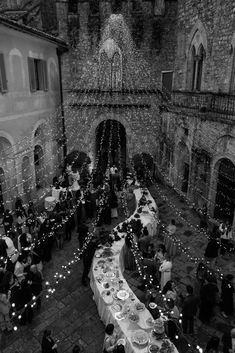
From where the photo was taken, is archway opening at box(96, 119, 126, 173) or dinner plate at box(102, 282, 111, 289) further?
archway opening at box(96, 119, 126, 173)

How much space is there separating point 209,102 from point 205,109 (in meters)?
0.34

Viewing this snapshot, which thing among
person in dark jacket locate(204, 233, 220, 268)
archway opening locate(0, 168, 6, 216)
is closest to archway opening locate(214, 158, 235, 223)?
person in dark jacket locate(204, 233, 220, 268)

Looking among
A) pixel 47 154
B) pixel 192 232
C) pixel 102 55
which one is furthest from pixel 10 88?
pixel 192 232

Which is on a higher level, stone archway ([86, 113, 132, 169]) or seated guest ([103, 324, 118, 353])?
stone archway ([86, 113, 132, 169])

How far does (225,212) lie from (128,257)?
569cm

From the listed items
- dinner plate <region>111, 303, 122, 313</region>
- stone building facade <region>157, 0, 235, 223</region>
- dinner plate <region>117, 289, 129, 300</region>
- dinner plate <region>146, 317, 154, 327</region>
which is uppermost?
stone building facade <region>157, 0, 235, 223</region>

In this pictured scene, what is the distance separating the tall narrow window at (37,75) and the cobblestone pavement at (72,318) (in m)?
9.20

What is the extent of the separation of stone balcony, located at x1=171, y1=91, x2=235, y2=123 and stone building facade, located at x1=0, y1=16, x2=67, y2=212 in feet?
25.5

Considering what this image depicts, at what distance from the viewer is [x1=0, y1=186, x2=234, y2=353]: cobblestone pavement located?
7.62 metres

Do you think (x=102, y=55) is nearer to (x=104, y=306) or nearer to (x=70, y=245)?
(x=70, y=245)

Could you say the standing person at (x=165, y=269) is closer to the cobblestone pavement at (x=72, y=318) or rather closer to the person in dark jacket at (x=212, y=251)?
the cobblestone pavement at (x=72, y=318)

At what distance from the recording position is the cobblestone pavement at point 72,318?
300 inches

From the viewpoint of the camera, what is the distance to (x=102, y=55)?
742 inches

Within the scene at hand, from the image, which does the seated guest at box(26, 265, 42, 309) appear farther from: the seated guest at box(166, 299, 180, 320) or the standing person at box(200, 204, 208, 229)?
the standing person at box(200, 204, 208, 229)
